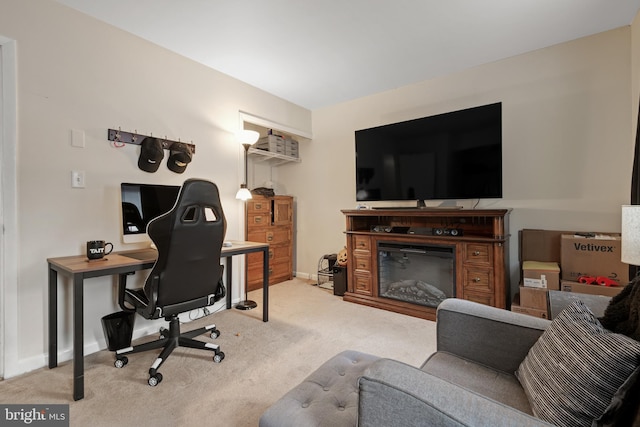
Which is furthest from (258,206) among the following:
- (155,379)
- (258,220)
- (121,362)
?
(155,379)

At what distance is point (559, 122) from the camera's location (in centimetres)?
262

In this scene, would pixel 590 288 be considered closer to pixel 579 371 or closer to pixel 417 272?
pixel 417 272

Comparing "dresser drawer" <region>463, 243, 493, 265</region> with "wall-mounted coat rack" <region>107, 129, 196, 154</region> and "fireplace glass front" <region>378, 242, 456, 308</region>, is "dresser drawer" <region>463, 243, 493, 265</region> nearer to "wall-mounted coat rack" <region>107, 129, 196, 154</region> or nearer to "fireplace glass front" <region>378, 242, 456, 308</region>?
"fireplace glass front" <region>378, 242, 456, 308</region>

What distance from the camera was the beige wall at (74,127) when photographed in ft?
6.24

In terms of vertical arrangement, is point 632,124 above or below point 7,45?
below

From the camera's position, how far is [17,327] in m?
1.88

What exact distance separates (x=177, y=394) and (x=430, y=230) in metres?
2.47

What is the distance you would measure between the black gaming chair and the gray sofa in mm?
1097

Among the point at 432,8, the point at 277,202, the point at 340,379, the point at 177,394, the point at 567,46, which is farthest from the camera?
the point at 277,202

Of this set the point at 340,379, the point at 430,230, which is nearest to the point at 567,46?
the point at 430,230

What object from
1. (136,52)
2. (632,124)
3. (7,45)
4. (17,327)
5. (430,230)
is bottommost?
(17,327)

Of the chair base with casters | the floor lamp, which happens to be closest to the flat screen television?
the floor lamp

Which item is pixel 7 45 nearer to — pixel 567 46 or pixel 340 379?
pixel 340 379

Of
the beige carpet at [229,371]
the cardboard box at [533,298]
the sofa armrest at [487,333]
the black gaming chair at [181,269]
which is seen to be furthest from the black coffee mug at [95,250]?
the cardboard box at [533,298]
